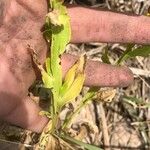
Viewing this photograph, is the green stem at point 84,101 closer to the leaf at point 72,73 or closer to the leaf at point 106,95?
the leaf at point 106,95

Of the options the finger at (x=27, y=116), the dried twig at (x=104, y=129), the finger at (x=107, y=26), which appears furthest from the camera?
the dried twig at (x=104, y=129)

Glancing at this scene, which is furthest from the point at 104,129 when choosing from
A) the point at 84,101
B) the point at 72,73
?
the point at 72,73

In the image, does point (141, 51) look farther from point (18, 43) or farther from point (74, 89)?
point (18, 43)

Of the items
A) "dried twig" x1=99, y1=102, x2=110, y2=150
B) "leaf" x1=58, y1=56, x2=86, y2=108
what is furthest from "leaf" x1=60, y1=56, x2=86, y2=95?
"dried twig" x1=99, y1=102, x2=110, y2=150

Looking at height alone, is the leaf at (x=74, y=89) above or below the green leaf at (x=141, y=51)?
below

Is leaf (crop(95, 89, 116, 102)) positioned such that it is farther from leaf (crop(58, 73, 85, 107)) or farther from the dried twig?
the dried twig

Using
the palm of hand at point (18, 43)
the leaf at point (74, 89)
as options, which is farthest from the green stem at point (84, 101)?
the palm of hand at point (18, 43)

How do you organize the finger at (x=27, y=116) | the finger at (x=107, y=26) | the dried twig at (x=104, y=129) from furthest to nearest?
the dried twig at (x=104, y=129), the finger at (x=107, y=26), the finger at (x=27, y=116)

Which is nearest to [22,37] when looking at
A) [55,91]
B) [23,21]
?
[23,21]
